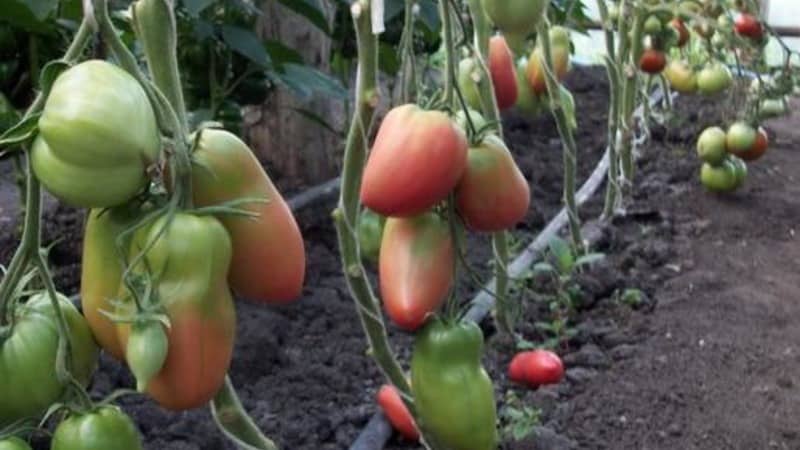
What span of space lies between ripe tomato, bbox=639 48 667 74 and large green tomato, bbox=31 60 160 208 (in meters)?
2.51

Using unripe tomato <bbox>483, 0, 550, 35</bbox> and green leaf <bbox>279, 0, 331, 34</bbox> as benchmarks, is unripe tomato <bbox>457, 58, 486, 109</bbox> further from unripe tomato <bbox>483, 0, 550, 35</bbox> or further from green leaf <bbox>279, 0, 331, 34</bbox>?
green leaf <bbox>279, 0, 331, 34</bbox>

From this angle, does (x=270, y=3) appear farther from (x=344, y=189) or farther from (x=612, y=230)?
(x=344, y=189)

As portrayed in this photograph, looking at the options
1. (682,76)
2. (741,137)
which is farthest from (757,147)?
(682,76)

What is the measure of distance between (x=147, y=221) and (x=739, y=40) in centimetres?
258

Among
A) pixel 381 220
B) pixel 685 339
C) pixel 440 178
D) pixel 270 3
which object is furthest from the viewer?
pixel 270 3

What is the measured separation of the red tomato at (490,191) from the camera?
0.87 metres

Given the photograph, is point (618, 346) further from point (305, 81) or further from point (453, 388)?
point (453, 388)

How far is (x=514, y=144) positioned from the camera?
12.9 ft

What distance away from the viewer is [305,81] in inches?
81.4

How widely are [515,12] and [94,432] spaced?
486 mm

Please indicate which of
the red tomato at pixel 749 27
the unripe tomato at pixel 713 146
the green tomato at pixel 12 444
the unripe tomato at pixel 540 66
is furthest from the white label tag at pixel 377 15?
the red tomato at pixel 749 27

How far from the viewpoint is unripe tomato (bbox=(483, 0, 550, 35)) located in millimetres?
944

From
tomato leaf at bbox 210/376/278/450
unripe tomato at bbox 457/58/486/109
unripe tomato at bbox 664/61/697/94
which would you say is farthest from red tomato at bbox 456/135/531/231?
unripe tomato at bbox 664/61/697/94

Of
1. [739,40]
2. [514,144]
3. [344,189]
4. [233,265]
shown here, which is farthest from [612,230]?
[233,265]
